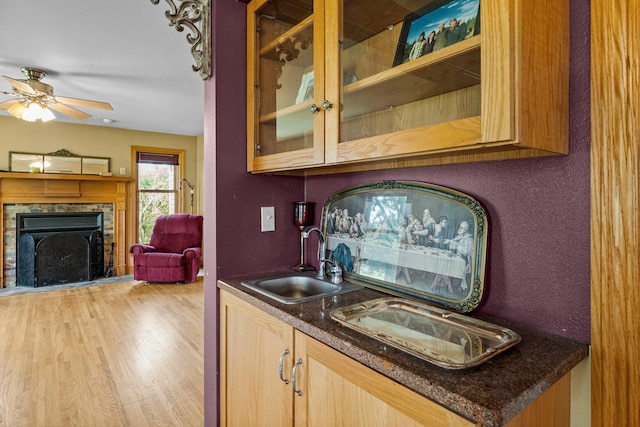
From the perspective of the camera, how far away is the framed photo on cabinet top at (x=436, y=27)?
2.88 ft

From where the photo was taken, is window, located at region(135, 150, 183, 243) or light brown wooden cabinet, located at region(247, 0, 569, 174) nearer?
light brown wooden cabinet, located at region(247, 0, 569, 174)

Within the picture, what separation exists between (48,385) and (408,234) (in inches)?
100

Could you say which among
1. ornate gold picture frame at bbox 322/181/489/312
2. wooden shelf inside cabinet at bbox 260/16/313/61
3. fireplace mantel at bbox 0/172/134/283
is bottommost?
ornate gold picture frame at bbox 322/181/489/312

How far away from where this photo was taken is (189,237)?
5332 millimetres

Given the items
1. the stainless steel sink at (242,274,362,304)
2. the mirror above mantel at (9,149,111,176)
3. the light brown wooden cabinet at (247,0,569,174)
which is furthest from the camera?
the mirror above mantel at (9,149,111,176)

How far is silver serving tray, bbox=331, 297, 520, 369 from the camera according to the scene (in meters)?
0.81

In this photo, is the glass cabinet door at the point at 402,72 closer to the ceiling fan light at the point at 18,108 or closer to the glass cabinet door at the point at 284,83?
the glass cabinet door at the point at 284,83

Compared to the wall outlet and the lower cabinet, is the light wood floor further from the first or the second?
the wall outlet

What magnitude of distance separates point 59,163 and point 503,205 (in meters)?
6.10

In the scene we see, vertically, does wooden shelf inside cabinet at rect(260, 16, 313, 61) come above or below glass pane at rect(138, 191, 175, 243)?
above

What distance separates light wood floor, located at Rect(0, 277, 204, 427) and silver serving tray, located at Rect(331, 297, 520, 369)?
4.84 feet

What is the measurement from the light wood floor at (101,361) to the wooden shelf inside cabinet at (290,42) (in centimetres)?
196

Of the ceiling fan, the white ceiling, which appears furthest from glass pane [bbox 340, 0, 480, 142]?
the ceiling fan

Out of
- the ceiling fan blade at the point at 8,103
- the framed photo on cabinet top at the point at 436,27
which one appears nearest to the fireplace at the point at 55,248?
the ceiling fan blade at the point at 8,103
